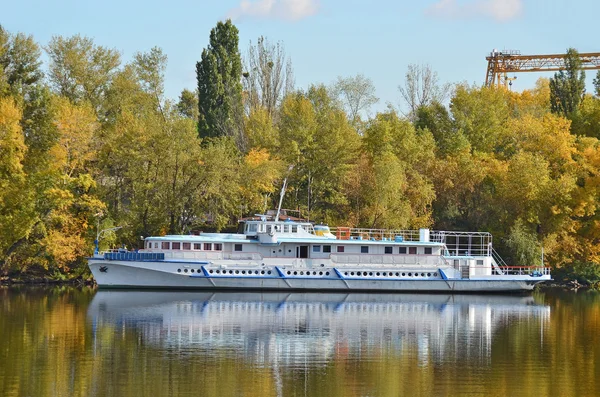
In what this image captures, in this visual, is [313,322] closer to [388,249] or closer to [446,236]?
[388,249]

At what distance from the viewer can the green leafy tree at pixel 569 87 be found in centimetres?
8200

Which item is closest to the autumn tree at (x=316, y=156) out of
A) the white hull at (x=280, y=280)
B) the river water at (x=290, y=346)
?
the white hull at (x=280, y=280)

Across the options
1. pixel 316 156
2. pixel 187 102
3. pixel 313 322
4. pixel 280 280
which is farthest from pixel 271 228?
pixel 187 102

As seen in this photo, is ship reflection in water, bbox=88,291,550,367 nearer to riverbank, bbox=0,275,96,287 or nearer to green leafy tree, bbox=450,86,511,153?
riverbank, bbox=0,275,96,287

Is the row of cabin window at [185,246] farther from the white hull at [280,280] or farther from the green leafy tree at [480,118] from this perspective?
the green leafy tree at [480,118]

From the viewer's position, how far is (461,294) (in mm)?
62406

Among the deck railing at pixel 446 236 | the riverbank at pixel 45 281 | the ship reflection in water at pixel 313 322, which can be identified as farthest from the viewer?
the deck railing at pixel 446 236

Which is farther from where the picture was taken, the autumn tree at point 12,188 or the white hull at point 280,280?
the autumn tree at point 12,188

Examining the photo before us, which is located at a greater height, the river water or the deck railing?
the deck railing

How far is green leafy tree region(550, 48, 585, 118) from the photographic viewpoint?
269 feet

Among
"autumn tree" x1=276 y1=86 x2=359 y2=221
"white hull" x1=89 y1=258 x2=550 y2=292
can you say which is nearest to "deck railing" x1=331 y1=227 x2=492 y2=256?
"autumn tree" x1=276 y1=86 x2=359 y2=221

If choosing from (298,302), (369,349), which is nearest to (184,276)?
(298,302)

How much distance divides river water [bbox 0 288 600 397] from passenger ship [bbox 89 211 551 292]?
2.45 meters

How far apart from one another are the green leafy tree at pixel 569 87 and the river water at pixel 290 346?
93.8 feet
